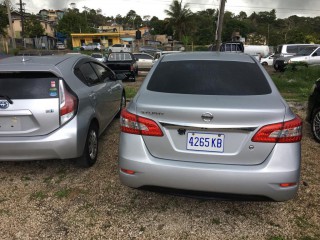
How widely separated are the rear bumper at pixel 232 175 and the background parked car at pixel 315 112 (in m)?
2.98

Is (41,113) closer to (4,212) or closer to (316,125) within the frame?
(4,212)

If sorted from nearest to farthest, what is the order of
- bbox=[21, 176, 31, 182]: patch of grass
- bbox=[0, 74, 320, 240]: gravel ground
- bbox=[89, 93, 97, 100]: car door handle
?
bbox=[0, 74, 320, 240]: gravel ground → bbox=[21, 176, 31, 182]: patch of grass → bbox=[89, 93, 97, 100]: car door handle

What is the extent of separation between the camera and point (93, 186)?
3.72 metres

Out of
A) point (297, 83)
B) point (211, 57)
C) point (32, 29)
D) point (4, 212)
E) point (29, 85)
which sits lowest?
point (4, 212)

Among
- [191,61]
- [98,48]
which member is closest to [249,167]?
[191,61]

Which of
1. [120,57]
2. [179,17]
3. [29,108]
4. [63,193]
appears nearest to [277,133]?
[63,193]

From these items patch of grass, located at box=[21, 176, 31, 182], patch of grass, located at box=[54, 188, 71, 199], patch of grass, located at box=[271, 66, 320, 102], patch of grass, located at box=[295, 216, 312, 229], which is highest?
patch of grass, located at box=[271, 66, 320, 102]

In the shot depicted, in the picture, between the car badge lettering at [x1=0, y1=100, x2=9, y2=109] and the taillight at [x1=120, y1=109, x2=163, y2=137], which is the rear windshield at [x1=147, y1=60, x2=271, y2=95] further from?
the car badge lettering at [x1=0, y1=100, x2=9, y2=109]

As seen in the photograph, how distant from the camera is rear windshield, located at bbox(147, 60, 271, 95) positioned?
9.51 feet

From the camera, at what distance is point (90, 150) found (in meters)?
4.18

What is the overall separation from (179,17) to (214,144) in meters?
54.9

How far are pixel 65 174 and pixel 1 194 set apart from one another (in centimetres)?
80

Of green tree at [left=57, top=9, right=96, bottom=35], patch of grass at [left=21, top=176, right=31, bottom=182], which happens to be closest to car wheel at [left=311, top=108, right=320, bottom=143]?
patch of grass at [left=21, top=176, right=31, bottom=182]

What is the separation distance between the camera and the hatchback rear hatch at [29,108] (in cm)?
347
